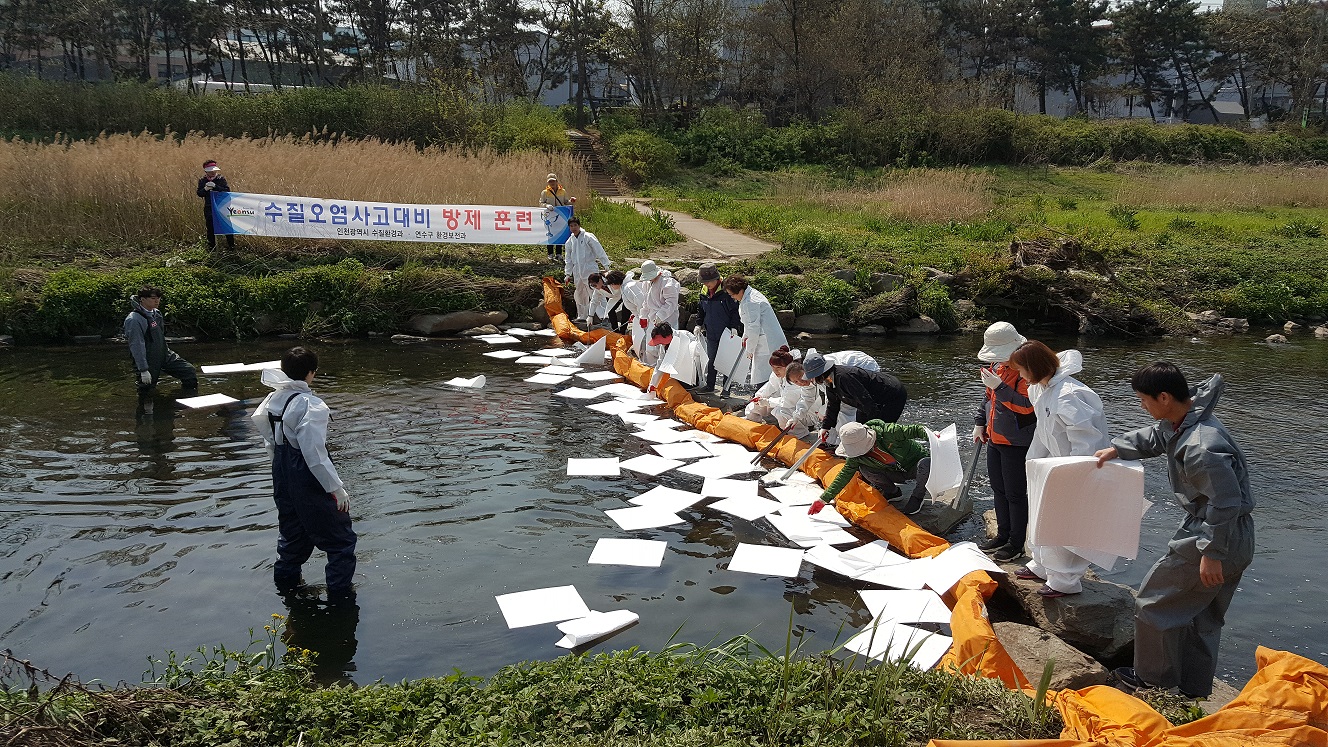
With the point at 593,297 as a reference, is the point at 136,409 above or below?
below

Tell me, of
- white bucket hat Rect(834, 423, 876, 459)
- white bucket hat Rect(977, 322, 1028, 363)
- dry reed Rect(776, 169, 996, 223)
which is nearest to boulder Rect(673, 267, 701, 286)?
dry reed Rect(776, 169, 996, 223)

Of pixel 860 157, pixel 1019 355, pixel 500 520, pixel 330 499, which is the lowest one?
pixel 500 520

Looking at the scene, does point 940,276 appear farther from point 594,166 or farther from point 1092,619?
point 594,166

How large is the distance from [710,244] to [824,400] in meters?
11.2

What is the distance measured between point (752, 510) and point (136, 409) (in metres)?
6.82

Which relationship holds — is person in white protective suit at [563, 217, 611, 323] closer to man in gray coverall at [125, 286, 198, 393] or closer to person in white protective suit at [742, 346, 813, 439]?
person in white protective suit at [742, 346, 813, 439]

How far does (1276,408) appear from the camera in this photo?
1056cm

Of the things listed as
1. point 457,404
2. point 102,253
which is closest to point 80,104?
point 102,253

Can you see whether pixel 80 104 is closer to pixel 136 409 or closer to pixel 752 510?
pixel 136 409

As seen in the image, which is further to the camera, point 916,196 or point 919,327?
point 916,196

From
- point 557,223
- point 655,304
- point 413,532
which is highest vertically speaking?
point 557,223

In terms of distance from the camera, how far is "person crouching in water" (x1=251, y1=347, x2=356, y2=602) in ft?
17.1

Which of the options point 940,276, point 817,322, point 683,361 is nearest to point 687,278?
point 817,322

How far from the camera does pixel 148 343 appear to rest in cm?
961
